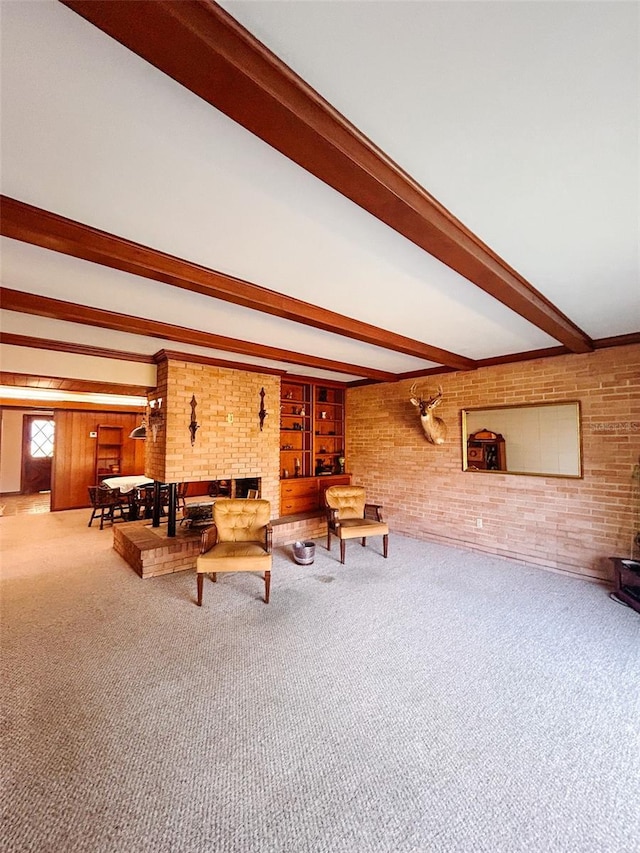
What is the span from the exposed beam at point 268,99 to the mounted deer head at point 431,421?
11.0ft

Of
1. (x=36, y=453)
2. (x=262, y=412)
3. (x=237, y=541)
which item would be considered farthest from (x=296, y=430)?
(x=36, y=453)

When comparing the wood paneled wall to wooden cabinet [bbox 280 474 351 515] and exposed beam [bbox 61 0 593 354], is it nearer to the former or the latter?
wooden cabinet [bbox 280 474 351 515]

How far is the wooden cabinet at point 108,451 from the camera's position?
25.9 ft

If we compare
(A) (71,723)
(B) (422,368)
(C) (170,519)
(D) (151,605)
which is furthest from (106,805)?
(B) (422,368)

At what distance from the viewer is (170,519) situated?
14.0 feet

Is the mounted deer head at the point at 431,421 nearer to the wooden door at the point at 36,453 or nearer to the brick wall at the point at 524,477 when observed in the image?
the brick wall at the point at 524,477

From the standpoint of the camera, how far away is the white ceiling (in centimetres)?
95

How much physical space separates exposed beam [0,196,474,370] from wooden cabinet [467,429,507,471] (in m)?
2.58

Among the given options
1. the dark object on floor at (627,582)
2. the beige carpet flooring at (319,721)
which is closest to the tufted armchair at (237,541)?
the beige carpet flooring at (319,721)

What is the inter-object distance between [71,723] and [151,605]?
131 centimetres

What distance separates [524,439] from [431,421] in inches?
46.9

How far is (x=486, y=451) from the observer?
473 cm

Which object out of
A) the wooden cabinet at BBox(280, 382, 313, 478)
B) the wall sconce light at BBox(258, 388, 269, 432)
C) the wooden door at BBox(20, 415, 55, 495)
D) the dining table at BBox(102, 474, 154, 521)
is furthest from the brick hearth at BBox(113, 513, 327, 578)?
the wooden door at BBox(20, 415, 55, 495)

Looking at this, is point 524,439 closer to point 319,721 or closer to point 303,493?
point 303,493
